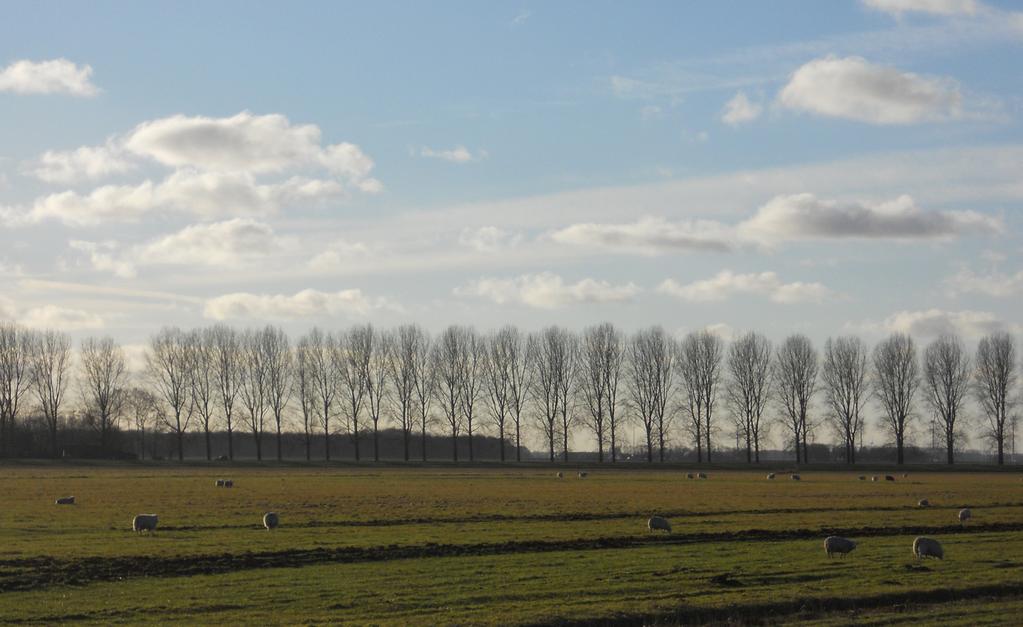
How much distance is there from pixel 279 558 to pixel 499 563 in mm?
6712

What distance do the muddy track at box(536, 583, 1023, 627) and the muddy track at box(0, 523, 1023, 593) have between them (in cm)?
1128

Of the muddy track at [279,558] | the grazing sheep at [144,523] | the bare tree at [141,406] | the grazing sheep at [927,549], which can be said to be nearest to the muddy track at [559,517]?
the grazing sheep at [144,523]

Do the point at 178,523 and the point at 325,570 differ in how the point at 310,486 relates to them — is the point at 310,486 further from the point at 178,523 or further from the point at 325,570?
the point at 325,570

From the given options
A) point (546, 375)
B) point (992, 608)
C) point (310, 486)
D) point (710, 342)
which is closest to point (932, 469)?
point (710, 342)

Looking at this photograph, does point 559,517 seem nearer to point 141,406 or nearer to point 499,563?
point 499,563

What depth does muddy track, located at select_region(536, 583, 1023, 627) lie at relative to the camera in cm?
2241

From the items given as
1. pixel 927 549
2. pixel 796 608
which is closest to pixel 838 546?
pixel 927 549

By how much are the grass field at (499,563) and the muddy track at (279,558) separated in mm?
88

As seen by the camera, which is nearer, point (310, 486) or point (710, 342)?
point (310, 486)

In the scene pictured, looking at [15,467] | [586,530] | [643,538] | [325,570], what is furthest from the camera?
[15,467]

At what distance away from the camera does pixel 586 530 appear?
4141 centimetres

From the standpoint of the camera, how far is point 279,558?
32.2 m

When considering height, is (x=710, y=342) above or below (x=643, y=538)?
above

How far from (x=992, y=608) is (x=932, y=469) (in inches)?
4314
